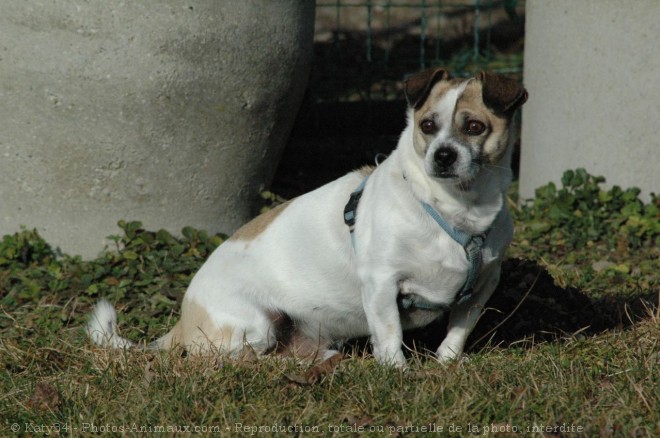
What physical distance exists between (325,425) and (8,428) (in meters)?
1.17

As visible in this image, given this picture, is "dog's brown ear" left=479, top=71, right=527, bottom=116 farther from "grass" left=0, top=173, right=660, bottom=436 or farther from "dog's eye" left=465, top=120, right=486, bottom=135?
"grass" left=0, top=173, right=660, bottom=436

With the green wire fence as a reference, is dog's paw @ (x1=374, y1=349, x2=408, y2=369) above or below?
above

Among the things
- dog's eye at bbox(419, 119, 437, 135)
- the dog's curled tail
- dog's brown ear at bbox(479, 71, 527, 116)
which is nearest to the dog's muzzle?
dog's eye at bbox(419, 119, 437, 135)

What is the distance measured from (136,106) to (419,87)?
193 centimetres

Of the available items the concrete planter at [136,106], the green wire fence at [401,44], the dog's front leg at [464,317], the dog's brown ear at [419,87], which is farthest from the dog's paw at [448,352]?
the green wire fence at [401,44]

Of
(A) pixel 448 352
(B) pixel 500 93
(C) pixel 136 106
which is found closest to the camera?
(B) pixel 500 93

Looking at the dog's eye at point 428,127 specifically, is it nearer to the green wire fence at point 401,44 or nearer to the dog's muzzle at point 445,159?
the dog's muzzle at point 445,159

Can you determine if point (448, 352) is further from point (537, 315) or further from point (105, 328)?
point (105, 328)

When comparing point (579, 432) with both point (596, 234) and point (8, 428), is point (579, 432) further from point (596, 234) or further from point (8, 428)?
point (596, 234)

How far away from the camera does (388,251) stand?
12.6 ft

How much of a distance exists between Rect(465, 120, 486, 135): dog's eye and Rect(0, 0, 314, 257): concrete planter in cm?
195

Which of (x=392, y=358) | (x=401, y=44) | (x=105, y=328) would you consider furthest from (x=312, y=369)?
(x=401, y=44)

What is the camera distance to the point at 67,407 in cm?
361

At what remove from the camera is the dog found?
150 inches
